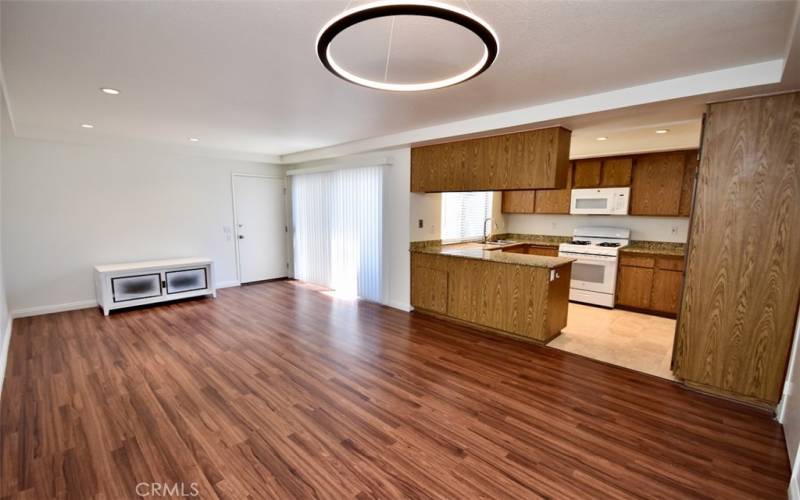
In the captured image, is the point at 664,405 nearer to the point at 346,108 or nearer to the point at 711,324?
the point at 711,324

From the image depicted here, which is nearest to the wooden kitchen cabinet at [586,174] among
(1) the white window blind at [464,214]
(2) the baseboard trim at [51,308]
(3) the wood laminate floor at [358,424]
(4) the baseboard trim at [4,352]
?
(1) the white window blind at [464,214]

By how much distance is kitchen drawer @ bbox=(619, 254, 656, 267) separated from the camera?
4809mm

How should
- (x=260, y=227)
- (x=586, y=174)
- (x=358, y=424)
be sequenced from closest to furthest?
1. (x=358, y=424)
2. (x=586, y=174)
3. (x=260, y=227)

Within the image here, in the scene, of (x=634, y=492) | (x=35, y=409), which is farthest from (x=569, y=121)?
(x=35, y=409)

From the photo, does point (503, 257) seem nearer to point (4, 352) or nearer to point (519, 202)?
point (519, 202)

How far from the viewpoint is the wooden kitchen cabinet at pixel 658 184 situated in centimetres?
483

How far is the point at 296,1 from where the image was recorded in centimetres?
165

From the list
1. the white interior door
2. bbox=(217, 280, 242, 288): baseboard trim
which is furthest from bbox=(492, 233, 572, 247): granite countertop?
bbox=(217, 280, 242, 288): baseboard trim

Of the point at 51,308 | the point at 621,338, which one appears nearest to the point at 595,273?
the point at 621,338

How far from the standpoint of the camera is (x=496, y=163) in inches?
153

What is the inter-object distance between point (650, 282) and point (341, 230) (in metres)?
4.71

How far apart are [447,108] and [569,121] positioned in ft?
3.83

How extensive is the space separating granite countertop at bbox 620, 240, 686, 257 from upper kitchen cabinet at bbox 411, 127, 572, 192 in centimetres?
219

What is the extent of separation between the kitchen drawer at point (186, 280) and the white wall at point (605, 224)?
559 cm
